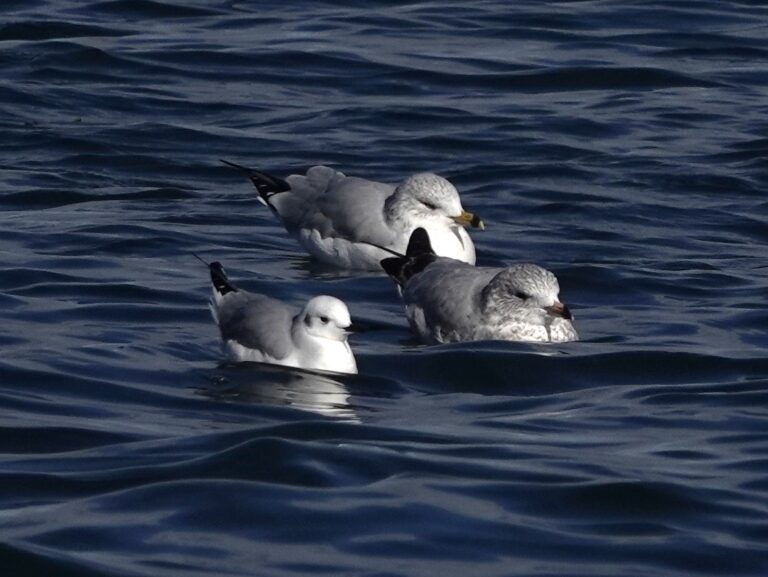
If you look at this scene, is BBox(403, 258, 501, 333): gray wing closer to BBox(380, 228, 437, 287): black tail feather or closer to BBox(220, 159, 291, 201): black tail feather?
BBox(380, 228, 437, 287): black tail feather

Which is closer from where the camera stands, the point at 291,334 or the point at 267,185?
the point at 291,334

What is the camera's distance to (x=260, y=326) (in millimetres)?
10703

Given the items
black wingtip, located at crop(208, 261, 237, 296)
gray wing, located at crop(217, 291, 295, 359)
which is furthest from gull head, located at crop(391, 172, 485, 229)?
gray wing, located at crop(217, 291, 295, 359)

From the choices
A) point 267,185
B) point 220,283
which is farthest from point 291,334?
point 267,185

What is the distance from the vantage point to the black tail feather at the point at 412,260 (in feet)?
42.3

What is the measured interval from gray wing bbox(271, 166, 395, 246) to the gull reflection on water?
3779 millimetres

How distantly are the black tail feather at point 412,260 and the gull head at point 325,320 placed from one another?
2.25 metres

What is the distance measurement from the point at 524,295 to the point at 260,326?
71.4 inches

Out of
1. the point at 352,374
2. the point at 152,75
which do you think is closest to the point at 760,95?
the point at 152,75

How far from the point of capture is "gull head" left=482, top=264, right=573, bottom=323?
11.8m

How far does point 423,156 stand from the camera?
59.7 feet

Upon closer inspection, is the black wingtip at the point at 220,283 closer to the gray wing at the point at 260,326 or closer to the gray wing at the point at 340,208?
the gray wing at the point at 260,326

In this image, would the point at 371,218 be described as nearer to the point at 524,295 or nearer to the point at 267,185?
the point at 267,185

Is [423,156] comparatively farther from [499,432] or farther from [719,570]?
[719,570]
